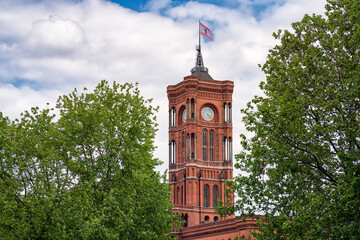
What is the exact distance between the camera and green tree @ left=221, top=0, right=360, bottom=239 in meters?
23.4

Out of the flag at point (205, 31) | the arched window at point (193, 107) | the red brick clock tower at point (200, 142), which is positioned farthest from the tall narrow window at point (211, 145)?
the flag at point (205, 31)

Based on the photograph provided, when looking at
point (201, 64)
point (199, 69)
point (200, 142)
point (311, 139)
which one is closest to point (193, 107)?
point (200, 142)

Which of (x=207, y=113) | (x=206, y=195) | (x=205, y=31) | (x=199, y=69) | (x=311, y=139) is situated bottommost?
(x=311, y=139)

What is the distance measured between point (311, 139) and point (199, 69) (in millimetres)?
89509

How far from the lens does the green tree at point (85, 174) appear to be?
29703 mm

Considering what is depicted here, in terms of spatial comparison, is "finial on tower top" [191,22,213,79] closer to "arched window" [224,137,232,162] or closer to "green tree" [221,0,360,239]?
"arched window" [224,137,232,162]

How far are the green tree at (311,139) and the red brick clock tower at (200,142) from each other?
74.5 metres

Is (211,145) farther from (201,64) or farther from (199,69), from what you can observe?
(201,64)

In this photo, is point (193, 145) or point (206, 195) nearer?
point (206, 195)

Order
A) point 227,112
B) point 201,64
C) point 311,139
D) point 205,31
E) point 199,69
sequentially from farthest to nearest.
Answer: point 201,64, point 199,69, point 227,112, point 205,31, point 311,139

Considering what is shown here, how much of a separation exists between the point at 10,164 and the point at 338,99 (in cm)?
1771

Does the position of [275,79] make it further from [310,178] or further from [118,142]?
[118,142]

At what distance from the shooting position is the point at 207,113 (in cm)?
10762

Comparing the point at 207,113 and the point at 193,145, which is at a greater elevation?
the point at 207,113
